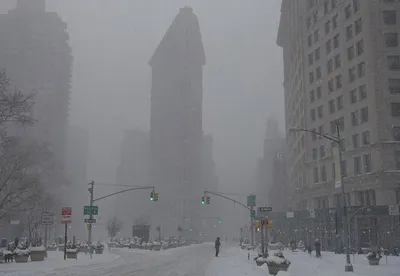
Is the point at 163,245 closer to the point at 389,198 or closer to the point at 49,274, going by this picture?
the point at 389,198

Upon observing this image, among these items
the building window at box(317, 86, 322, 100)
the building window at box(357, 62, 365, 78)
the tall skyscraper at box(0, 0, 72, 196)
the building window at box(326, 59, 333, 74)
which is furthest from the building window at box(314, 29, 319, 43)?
the tall skyscraper at box(0, 0, 72, 196)

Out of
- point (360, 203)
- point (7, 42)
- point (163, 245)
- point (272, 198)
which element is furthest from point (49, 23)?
point (360, 203)

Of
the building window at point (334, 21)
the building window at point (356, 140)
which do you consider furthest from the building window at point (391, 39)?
the building window at point (356, 140)

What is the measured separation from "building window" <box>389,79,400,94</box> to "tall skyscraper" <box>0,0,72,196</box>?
118 meters

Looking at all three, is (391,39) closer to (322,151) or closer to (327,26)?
(327,26)

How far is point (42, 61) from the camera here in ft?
584

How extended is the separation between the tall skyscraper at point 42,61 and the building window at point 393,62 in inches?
4623

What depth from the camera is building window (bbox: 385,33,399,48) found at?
6869 centimetres

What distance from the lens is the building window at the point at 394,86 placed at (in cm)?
6694

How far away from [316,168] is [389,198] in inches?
828

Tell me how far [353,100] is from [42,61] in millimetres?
134628

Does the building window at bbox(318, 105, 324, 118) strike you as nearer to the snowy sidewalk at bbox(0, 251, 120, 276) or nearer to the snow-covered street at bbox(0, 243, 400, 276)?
the snow-covered street at bbox(0, 243, 400, 276)

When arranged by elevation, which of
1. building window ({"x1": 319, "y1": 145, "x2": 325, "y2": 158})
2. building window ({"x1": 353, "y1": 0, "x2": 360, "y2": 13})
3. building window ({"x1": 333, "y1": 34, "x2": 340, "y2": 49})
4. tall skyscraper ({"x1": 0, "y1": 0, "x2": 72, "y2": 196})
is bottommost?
building window ({"x1": 319, "y1": 145, "x2": 325, "y2": 158})

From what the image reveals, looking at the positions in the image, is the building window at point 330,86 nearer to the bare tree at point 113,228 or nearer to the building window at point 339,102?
the building window at point 339,102
